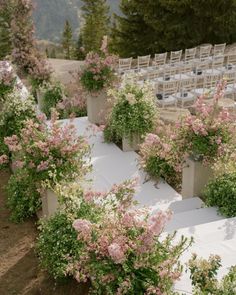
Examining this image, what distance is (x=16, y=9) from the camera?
16.0 meters

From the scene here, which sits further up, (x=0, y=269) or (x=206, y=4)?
(x=206, y=4)

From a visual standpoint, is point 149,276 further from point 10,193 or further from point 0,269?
point 10,193

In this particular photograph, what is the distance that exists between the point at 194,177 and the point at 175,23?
15.3 m

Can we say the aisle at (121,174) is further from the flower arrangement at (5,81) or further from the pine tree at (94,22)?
the pine tree at (94,22)

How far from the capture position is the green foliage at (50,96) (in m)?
12.1

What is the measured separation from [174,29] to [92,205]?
54.4ft

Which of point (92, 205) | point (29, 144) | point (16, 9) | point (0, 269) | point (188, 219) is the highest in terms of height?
point (16, 9)

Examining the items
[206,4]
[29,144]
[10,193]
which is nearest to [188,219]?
[29,144]

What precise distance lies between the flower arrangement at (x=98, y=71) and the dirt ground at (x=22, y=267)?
3.83 metres

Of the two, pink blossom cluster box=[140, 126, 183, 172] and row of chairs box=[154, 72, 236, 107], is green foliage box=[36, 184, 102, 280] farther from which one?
row of chairs box=[154, 72, 236, 107]

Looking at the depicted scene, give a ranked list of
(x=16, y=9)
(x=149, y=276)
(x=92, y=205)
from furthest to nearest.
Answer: (x=16, y=9) < (x=92, y=205) < (x=149, y=276)

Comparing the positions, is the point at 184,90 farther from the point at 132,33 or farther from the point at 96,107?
the point at 132,33

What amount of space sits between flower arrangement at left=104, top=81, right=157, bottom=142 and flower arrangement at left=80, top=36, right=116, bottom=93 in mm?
1424

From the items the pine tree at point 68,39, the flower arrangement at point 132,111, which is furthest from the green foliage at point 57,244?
the pine tree at point 68,39
